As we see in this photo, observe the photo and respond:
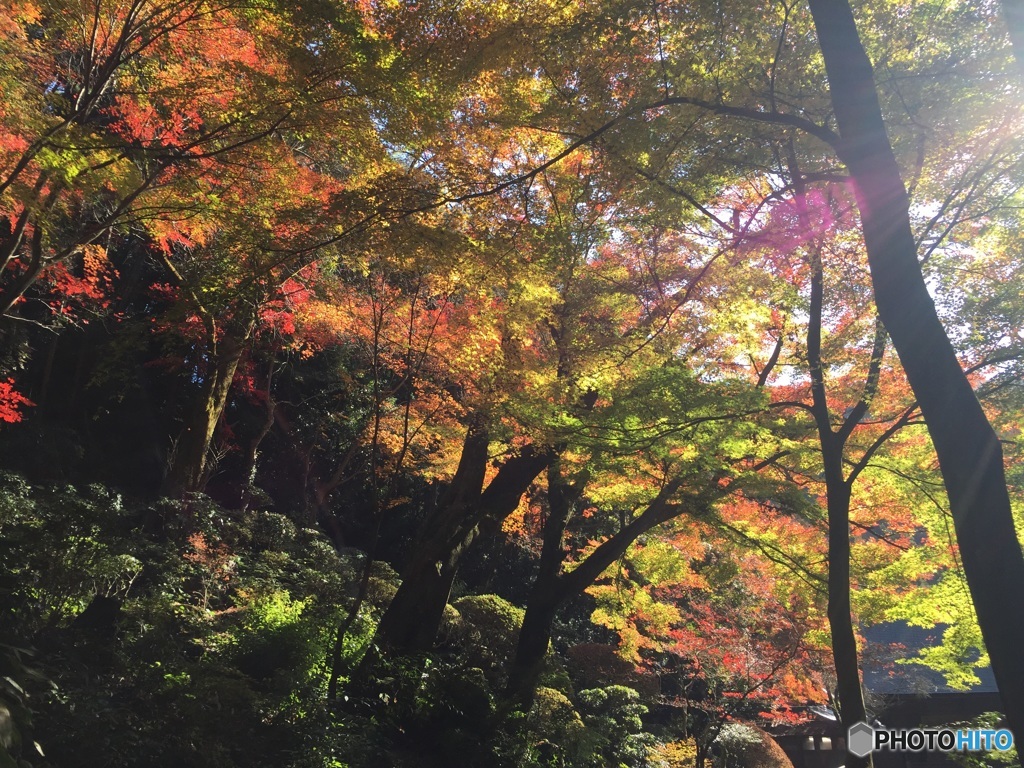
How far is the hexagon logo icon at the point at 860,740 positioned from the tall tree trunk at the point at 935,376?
312cm

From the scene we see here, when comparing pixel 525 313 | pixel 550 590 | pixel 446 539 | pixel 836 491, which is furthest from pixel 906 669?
pixel 525 313

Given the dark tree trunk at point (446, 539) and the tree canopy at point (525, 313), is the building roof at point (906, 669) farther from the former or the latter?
the dark tree trunk at point (446, 539)

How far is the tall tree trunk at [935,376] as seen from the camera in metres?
2.74

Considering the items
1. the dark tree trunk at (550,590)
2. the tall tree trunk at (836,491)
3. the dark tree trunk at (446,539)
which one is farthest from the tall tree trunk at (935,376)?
the dark tree trunk at (446,539)

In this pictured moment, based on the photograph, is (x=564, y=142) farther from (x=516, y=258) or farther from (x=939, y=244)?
(x=939, y=244)

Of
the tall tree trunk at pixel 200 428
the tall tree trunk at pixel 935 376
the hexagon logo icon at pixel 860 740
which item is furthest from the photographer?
the tall tree trunk at pixel 200 428

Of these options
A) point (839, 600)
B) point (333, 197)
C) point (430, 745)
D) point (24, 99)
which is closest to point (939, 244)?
point (839, 600)

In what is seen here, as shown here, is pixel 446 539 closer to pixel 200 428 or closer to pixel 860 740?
pixel 200 428

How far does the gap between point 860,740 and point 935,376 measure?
4134 millimetres

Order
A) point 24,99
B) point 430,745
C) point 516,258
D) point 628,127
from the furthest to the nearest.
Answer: point 430,745
point 24,99
point 516,258
point 628,127

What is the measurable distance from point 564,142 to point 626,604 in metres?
7.85

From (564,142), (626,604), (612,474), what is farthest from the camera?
(626,604)

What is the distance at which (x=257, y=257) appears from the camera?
14.6 ft

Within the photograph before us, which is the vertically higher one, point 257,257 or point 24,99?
point 24,99
